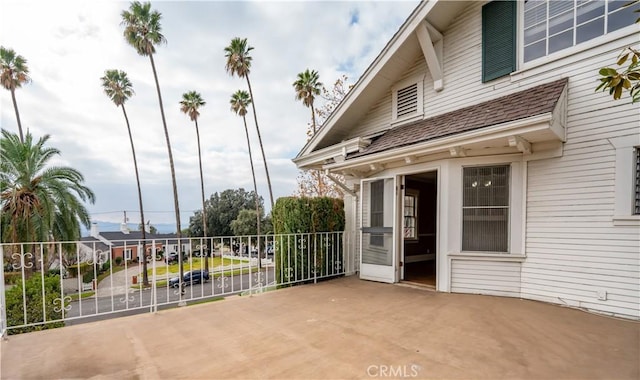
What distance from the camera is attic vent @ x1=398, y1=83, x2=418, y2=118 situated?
6.16m

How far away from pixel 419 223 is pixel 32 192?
11496mm

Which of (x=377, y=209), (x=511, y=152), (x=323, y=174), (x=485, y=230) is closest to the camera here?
(x=511, y=152)

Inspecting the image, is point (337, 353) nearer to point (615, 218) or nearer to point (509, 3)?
point (615, 218)

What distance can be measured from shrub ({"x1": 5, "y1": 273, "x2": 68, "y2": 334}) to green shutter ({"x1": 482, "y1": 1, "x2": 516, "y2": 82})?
7.17 m

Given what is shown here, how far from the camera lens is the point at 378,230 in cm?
581

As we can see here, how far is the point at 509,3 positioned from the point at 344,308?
567cm

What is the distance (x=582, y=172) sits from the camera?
12.9 feet

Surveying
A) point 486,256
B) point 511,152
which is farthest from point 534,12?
point 486,256

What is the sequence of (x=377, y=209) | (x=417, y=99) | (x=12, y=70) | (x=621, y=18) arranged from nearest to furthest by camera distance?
(x=621, y=18)
(x=377, y=209)
(x=417, y=99)
(x=12, y=70)

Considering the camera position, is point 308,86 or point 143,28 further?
point 308,86

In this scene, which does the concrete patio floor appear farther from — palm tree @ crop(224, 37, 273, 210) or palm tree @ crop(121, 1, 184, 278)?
palm tree @ crop(224, 37, 273, 210)

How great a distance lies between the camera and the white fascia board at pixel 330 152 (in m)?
6.12

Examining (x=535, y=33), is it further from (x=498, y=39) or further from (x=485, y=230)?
(x=485, y=230)

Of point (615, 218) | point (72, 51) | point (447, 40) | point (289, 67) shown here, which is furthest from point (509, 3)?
point (289, 67)
